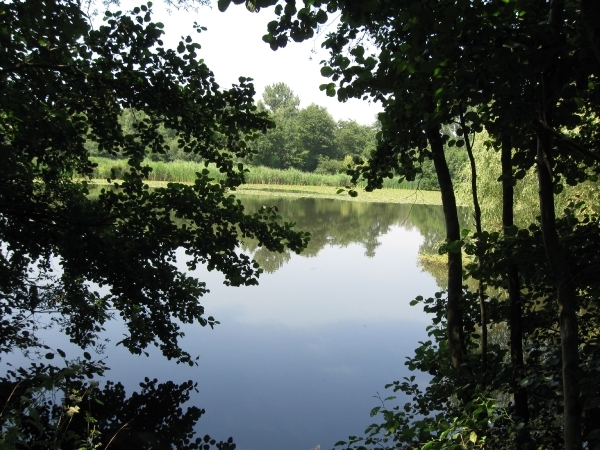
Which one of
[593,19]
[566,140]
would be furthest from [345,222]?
[593,19]

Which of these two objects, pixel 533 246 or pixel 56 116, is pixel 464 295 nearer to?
pixel 533 246

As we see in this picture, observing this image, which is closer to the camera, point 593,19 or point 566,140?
point 593,19

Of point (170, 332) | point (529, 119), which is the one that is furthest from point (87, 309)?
point (529, 119)

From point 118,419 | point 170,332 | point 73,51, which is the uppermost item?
point 73,51

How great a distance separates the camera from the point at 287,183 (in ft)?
99.4

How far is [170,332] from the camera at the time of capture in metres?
4.23

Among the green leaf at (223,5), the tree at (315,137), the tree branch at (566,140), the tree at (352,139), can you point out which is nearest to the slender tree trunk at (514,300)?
the tree branch at (566,140)

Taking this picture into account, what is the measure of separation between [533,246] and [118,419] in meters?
3.52

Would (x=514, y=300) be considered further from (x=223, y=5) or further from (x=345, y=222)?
(x=345, y=222)

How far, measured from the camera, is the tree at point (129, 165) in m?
3.39

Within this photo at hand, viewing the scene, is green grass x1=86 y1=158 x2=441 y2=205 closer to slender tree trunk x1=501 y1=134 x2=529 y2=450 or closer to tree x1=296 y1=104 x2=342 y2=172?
tree x1=296 y1=104 x2=342 y2=172

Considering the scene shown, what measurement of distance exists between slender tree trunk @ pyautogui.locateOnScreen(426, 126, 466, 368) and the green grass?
1773 cm

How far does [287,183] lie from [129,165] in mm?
26502

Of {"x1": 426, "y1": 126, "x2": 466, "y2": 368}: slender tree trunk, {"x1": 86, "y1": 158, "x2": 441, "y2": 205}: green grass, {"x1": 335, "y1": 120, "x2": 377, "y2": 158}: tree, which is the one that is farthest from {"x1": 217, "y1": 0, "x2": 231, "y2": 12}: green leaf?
{"x1": 335, "y1": 120, "x2": 377, "y2": 158}: tree
